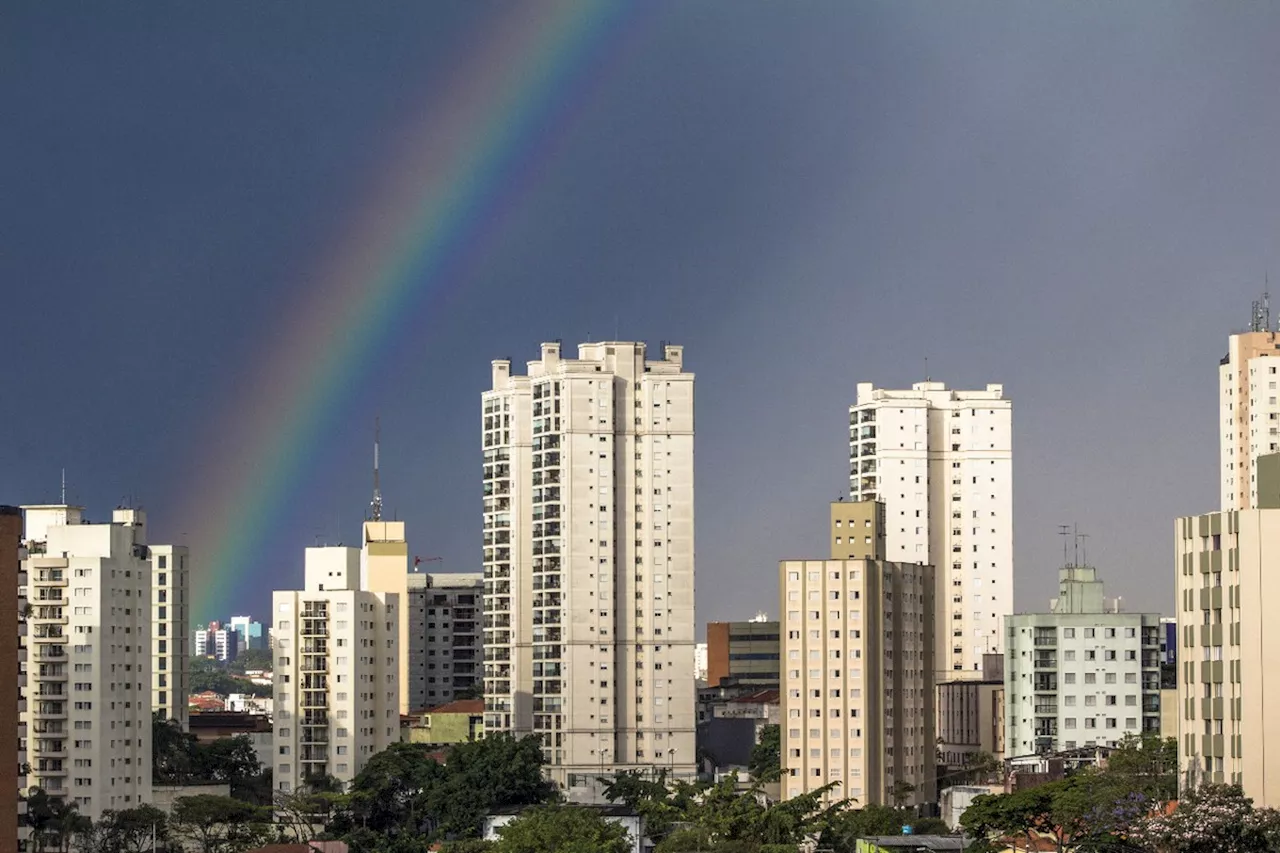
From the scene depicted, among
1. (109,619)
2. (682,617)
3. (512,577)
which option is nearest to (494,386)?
(512,577)

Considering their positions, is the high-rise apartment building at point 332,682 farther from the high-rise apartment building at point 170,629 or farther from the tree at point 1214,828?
the tree at point 1214,828

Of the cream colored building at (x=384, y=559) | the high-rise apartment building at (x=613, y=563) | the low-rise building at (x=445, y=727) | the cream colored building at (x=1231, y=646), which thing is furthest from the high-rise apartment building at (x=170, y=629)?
the cream colored building at (x=1231, y=646)

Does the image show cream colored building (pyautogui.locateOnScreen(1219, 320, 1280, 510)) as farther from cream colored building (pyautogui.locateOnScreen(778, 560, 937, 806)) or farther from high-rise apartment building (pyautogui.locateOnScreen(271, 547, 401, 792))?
high-rise apartment building (pyautogui.locateOnScreen(271, 547, 401, 792))

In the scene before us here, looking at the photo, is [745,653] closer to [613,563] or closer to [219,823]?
[613,563]

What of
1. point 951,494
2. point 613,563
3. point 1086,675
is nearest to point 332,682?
point 613,563

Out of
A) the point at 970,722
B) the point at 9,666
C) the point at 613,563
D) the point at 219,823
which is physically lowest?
the point at 219,823

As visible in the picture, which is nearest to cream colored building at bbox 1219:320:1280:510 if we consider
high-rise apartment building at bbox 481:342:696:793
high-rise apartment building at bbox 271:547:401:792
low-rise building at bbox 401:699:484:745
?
high-rise apartment building at bbox 481:342:696:793
